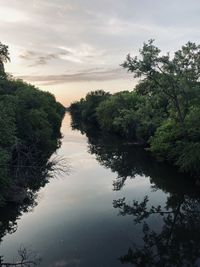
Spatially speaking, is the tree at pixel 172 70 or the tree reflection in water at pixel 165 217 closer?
the tree reflection in water at pixel 165 217

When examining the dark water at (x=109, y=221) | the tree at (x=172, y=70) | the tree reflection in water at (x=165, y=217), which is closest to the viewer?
the tree reflection in water at (x=165, y=217)

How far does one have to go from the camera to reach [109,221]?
1251 inches

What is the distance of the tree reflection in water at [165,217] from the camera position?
82.1ft

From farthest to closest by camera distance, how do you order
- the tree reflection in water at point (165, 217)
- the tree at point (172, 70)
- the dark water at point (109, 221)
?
the tree at point (172, 70) → the dark water at point (109, 221) → the tree reflection in water at point (165, 217)

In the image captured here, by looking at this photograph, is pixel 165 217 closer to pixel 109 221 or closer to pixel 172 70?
pixel 109 221

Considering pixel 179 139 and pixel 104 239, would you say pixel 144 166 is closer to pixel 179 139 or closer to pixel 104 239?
pixel 179 139

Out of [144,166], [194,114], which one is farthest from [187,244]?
[144,166]

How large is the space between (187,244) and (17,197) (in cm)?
1633

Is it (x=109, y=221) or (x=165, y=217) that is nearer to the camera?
(x=109, y=221)

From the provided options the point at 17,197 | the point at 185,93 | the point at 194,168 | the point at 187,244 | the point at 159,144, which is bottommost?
the point at 187,244

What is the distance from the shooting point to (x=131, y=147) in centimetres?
7675

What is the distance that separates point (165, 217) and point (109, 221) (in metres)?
4.70

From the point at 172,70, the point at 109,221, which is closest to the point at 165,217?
the point at 109,221

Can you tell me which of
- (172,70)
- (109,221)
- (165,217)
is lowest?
(109,221)
